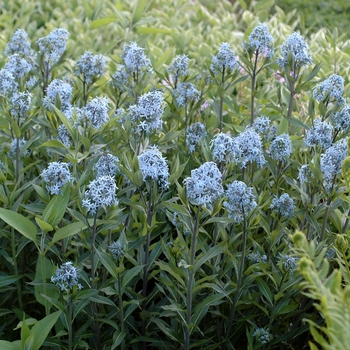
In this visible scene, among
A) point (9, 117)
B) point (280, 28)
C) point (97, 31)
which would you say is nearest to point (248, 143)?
point (9, 117)

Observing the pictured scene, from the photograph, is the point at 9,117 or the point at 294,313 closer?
the point at 294,313

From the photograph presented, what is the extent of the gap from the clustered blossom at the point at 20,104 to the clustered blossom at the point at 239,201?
105 cm

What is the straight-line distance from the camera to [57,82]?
2949mm

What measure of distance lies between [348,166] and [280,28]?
3.83m

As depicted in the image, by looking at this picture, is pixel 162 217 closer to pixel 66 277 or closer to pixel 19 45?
pixel 66 277

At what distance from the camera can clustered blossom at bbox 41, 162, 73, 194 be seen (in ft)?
7.76

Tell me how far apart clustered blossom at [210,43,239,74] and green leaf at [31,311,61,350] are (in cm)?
147

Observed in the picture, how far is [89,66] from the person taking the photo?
10.4ft

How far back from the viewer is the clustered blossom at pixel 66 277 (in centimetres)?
232

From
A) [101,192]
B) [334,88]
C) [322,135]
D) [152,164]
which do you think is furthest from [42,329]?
[334,88]

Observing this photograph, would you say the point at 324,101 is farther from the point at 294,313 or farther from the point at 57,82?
the point at 57,82

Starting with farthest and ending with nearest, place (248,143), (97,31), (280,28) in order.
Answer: (97,31), (280,28), (248,143)

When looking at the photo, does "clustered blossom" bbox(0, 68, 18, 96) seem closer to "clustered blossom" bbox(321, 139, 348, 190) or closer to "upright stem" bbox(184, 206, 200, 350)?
"upright stem" bbox(184, 206, 200, 350)

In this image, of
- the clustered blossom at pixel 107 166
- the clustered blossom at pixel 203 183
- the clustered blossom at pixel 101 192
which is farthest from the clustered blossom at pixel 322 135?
the clustered blossom at pixel 101 192
